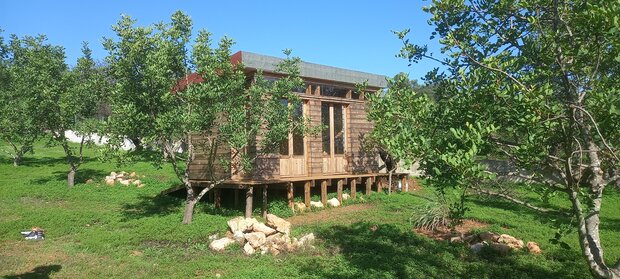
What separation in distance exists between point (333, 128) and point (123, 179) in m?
9.67

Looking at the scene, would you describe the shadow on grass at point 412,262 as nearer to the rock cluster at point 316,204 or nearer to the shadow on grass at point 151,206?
the rock cluster at point 316,204

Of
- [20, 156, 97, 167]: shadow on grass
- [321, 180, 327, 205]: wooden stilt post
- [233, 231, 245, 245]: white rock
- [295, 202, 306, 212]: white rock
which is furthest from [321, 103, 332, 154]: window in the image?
[20, 156, 97, 167]: shadow on grass

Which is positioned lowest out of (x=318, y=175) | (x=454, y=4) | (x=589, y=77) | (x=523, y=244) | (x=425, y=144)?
(x=523, y=244)

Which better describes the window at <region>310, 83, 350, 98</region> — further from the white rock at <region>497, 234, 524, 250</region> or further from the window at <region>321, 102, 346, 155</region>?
the white rock at <region>497, 234, 524, 250</region>

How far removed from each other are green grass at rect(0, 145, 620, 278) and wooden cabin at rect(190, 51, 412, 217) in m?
1.11

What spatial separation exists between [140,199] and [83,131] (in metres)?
4.29

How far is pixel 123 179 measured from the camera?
1903 centimetres

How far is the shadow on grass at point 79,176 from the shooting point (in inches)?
726

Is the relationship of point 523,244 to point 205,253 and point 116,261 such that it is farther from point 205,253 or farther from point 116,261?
point 116,261

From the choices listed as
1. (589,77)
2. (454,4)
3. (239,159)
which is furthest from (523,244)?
(239,159)

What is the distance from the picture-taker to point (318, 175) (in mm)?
15297

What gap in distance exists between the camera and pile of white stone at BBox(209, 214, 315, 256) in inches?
370

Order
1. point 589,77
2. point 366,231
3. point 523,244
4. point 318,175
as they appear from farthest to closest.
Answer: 1. point 318,175
2. point 366,231
3. point 523,244
4. point 589,77

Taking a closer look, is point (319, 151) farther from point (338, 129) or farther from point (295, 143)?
point (338, 129)
